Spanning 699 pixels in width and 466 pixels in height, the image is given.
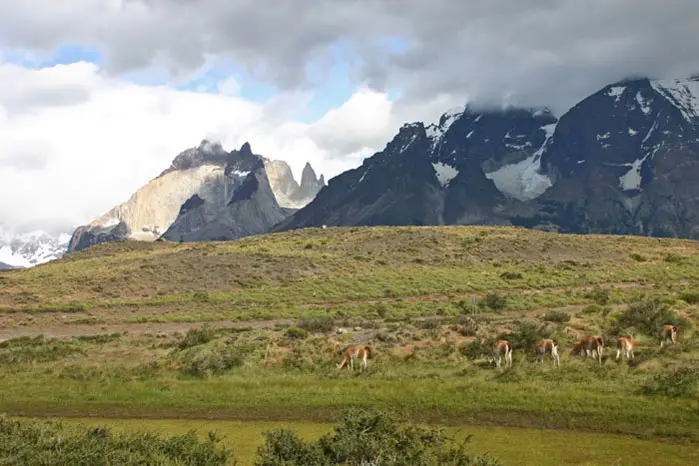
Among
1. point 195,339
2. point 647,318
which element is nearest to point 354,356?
point 195,339

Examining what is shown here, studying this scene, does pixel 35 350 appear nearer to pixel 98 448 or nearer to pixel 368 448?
pixel 98 448

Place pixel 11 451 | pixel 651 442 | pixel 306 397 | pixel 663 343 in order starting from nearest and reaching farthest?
1. pixel 11 451
2. pixel 651 442
3. pixel 306 397
4. pixel 663 343

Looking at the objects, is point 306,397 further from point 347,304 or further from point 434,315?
point 347,304

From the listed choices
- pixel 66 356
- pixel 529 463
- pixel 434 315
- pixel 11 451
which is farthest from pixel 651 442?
pixel 434 315

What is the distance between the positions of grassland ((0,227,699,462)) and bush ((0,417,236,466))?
305 inches

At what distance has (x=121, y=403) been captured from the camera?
23.3 m

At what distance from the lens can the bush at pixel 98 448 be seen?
40.4 feet

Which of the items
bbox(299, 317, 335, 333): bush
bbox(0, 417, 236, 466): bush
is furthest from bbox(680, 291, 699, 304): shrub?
bbox(0, 417, 236, 466): bush

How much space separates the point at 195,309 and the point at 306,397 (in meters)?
38.2

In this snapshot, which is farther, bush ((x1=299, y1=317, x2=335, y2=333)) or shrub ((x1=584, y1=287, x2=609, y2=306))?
shrub ((x1=584, y1=287, x2=609, y2=306))

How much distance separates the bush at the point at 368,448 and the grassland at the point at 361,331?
20.1ft

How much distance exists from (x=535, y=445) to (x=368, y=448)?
6.24 m

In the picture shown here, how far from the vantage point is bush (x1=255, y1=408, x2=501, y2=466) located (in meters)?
12.4

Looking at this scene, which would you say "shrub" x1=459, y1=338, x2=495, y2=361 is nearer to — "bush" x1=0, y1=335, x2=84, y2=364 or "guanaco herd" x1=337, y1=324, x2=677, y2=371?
"guanaco herd" x1=337, y1=324, x2=677, y2=371
